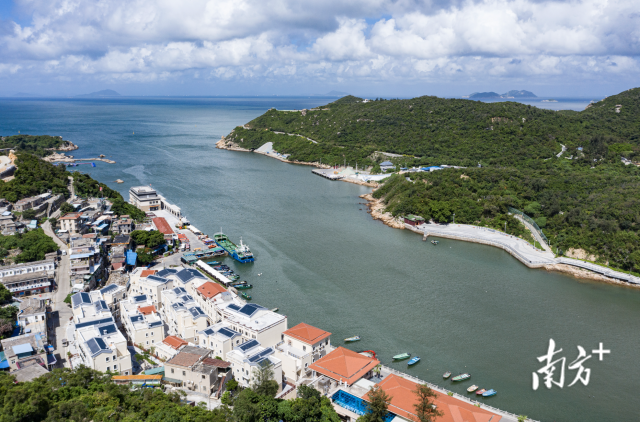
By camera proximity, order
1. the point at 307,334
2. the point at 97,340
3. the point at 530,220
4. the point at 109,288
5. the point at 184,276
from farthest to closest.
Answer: the point at 530,220 < the point at 184,276 < the point at 109,288 < the point at 307,334 < the point at 97,340

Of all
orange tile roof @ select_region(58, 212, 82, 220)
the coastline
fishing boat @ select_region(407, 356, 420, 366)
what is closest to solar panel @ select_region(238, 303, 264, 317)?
fishing boat @ select_region(407, 356, 420, 366)

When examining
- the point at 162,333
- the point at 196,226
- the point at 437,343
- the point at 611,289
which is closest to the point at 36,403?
the point at 162,333

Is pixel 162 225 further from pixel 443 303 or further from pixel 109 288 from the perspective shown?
pixel 443 303

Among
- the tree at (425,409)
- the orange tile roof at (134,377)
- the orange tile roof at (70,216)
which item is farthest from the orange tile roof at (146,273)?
the tree at (425,409)

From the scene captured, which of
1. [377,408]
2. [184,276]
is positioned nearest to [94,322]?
[184,276]

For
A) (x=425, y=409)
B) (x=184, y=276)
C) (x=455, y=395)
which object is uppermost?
(x=184, y=276)

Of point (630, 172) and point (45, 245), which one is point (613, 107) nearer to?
point (630, 172)

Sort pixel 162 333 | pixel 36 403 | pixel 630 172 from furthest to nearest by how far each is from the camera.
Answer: pixel 630 172
pixel 162 333
pixel 36 403
